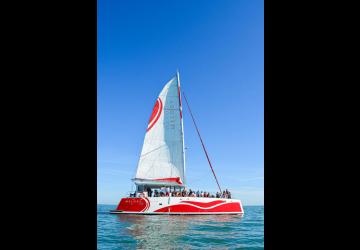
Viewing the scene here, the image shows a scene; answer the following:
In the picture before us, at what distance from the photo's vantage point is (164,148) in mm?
24562

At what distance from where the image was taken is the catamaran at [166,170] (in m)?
22.4

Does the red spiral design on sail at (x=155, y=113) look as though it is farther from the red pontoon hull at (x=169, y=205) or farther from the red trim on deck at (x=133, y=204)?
the red pontoon hull at (x=169, y=205)

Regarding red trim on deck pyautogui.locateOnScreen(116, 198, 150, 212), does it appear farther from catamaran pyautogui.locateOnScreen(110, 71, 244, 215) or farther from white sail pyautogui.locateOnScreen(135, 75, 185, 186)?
white sail pyautogui.locateOnScreen(135, 75, 185, 186)

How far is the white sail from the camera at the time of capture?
24.2 metres

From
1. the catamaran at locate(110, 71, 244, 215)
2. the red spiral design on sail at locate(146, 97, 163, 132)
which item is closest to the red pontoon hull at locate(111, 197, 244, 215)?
the catamaran at locate(110, 71, 244, 215)

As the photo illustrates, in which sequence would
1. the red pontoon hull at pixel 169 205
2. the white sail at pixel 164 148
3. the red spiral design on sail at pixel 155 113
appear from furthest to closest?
the red spiral design on sail at pixel 155 113 < the white sail at pixel 164 148 < the red pontoon hull at pixel 169 205

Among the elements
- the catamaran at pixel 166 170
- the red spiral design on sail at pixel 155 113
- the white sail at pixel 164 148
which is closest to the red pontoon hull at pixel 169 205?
the catamaran at pixel 166 170

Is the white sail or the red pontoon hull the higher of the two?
the white sail

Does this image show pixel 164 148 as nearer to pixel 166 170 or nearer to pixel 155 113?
pixel 166 170
